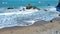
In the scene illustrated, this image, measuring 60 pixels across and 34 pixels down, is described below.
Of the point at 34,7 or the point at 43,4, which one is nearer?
the point at 34,7

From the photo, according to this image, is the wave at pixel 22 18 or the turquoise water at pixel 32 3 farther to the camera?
the turquoise water at pixel 32 3

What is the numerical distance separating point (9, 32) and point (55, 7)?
5488mm

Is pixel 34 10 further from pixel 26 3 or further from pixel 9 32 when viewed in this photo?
pixel 9 32

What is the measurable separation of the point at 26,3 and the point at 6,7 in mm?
1217

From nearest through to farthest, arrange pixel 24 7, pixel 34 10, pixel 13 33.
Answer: pixel 13 33
pixel 34 10
pixel 24 7

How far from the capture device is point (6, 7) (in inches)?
396

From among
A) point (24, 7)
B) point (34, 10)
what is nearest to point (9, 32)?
point (34, 10)

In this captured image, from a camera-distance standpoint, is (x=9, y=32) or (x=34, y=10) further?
(x=34, y=10)

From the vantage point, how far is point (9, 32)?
484cm

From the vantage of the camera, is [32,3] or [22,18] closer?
[22,18]

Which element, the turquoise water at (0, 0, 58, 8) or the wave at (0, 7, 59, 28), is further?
the turquoise water at (0, 0, 58, 8)

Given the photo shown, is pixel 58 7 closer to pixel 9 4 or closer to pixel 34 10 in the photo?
pixel 34 10

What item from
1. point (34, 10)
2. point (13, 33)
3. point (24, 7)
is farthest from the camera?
point (24, 7)

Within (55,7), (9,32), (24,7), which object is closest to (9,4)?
(24,7)
